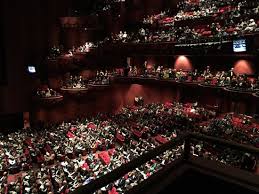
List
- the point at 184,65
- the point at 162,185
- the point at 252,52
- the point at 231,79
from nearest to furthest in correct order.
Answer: the point at 162,185, the point at 252,52, the point at 231,79, the point at 184,65

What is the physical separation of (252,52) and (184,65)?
5.99m

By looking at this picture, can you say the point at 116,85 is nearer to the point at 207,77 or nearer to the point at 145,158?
the point at 207,77

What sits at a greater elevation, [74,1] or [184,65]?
[74,1]

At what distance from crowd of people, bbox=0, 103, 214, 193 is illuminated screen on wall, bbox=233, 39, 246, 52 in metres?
3.80

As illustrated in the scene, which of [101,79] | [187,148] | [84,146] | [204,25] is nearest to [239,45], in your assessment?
[204,25]

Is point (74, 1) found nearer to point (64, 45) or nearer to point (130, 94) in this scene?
point (64, 45)

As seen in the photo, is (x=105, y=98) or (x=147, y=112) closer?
(x=147, y=112)

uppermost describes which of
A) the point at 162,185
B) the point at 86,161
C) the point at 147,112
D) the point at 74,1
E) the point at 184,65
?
the point at 74,1

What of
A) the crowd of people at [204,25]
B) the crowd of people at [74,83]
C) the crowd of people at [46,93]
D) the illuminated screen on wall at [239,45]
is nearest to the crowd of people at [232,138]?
the illuminated screen on wall at [239,45]

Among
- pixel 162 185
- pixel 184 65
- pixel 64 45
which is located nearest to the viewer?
pixel 162 185

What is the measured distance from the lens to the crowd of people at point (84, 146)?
33.9 ft

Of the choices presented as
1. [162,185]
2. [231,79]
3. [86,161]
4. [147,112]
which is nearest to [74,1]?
[147,112]

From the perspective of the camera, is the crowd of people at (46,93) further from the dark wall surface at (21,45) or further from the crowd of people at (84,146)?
the crowd of people at (84,146)

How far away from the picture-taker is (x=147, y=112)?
17.5 meters
